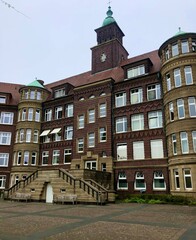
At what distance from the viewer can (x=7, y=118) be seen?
3975cm

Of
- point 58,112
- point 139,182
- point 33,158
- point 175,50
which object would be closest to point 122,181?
point 139,182

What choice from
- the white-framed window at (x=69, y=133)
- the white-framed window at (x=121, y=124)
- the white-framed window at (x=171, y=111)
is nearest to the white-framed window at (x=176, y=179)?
the white-framed window at (x=171, y=111)

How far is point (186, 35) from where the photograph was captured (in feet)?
86.9

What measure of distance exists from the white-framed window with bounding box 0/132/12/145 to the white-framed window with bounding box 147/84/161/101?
23168 mm

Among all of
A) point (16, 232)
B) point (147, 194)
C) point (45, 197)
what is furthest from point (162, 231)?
point (45, 197)

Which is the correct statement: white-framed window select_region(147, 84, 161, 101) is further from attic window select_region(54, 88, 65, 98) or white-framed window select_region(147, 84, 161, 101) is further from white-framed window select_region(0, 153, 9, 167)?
white-framed window select_region(0, 153, 9, 167)

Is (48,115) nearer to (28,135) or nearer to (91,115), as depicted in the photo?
(28,135)

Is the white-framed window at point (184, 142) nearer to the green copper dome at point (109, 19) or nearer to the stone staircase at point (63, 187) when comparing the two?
the stone staircase at point (63, 187)

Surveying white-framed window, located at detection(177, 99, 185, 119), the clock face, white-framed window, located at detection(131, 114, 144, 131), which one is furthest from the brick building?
the clock face

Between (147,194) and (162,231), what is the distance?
16.2 meters

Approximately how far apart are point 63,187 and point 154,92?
50.8ft

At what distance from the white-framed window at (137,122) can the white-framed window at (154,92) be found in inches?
99.4

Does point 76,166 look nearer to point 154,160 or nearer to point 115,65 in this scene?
point 154,160

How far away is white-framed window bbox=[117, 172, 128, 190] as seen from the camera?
94.0ft
